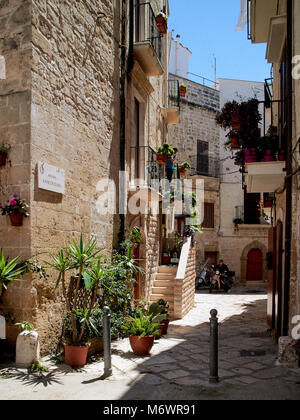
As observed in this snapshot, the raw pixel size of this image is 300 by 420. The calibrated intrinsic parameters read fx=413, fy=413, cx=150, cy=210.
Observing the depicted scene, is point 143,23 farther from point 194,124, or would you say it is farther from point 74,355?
point 194,124

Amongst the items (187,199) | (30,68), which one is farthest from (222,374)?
(187,199)

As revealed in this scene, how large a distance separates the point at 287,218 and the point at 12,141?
4.78 m

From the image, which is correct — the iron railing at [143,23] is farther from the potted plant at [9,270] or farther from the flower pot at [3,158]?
the potted plant at [9,270]

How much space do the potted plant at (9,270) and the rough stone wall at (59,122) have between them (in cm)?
23

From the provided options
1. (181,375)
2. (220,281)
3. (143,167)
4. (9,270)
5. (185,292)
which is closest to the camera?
(9,270)

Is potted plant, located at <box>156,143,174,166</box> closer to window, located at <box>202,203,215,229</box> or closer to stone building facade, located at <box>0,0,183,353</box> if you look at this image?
stone building facade, located at <box>0,0,183,353</box>

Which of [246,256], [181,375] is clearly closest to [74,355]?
[181,375]

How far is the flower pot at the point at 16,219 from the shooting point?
6.12m

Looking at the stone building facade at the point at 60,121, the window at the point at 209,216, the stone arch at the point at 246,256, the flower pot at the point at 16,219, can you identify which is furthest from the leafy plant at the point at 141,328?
the stone arch at the point at 246,256

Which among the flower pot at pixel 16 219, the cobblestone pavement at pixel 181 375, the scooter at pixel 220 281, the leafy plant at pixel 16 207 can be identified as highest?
the leafy plant at pixel 16 207

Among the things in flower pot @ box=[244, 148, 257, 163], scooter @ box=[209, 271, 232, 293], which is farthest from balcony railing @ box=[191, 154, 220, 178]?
flower pot @ box=[244, 148, 257, 163]

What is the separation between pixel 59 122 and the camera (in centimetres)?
709

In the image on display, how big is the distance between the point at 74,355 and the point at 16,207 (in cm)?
239

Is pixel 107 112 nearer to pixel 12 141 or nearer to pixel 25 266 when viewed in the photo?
pixel 12 141
